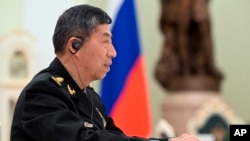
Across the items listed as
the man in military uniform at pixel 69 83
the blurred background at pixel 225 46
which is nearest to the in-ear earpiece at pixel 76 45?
the man in military uniform at pixel 69 83

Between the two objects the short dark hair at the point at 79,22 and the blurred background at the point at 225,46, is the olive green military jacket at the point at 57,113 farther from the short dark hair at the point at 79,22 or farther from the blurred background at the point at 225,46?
the blurred background at the point at 225,46

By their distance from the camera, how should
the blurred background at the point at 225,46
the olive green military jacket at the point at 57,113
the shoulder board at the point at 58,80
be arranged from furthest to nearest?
the blurred background at the point at 225,46 < the shoulder board at the point at 58,80 < the olive green military jacket at the point at 57,113

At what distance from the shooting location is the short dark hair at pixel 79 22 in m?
1.48

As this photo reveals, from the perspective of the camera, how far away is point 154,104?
25.4ft

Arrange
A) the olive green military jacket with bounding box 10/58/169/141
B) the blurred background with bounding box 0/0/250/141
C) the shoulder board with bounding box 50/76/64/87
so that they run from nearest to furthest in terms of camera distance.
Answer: the olive green military jacket with bounding box 10/58/169/141, the shoulder board with bounding box 50/76/64/87, the blurred background with bounding box 0/0/250/141

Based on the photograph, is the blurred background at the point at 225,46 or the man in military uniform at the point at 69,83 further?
the blurred background at the point at 225,46

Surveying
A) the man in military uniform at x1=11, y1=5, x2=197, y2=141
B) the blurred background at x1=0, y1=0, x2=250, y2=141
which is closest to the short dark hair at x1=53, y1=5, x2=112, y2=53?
the man in military uniform at x1=11, y1=5, x2=197, y2=141

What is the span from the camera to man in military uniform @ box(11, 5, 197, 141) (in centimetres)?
137

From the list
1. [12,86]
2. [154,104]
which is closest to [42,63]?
[12,86]

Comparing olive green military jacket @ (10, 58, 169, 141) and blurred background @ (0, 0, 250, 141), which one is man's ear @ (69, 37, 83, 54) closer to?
olive green military jacket @ (10, 58, 169, 141)

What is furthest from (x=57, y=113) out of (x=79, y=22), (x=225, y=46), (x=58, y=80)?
(x=225, y=46)

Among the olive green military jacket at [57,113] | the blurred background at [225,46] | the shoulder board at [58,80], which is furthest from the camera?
the blurred background at [225,46]

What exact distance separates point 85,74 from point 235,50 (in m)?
7.03

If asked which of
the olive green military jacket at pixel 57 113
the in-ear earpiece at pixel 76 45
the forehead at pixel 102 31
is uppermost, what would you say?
the forehead at pixel 102 31
